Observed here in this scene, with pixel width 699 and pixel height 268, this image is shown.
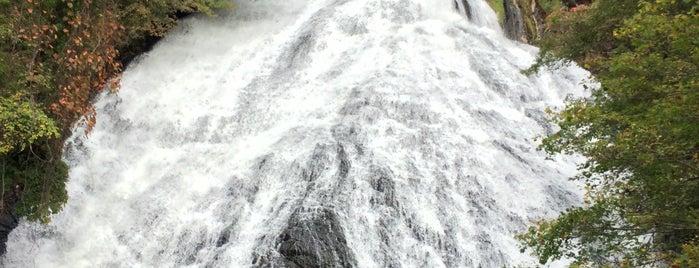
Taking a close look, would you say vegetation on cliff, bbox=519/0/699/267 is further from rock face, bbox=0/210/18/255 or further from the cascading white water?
rock face, bbox=0/210/18/255

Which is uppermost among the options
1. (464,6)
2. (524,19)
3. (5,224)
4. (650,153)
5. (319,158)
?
(464,6)

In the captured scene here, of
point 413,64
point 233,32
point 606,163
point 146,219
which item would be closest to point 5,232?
point 146,219

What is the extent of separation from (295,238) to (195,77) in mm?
7576

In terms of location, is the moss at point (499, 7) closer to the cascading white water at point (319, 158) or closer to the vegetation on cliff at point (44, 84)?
the cascading white water at point (319, 158)

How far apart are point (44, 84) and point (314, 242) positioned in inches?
267

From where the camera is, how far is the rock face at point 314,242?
9641 millimetres

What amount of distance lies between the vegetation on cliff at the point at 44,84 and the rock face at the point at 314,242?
4779mm

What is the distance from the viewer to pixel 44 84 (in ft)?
36.5

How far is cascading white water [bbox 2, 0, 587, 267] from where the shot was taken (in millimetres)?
10133

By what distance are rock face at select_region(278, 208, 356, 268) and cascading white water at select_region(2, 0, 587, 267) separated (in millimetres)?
29

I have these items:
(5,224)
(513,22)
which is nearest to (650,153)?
(5,224)

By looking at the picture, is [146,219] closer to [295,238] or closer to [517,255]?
[295,238]

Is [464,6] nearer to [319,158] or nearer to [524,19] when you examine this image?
[524,19]

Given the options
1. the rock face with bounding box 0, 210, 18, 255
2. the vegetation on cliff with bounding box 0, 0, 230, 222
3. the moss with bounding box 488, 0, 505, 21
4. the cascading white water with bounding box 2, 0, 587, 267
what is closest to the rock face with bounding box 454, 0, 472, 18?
the moss with bounding box 488, 0, 505, 21
